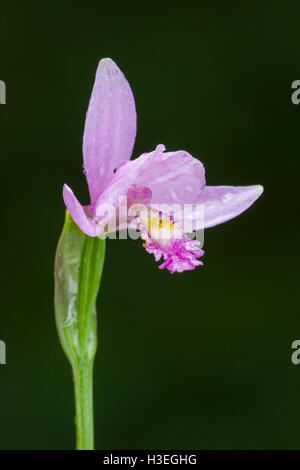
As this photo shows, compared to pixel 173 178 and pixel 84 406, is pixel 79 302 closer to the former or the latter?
pixel 84 406

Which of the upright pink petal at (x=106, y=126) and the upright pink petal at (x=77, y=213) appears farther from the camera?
the upright pink petal at (x=106, y=126)

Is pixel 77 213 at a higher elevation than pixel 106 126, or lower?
lower

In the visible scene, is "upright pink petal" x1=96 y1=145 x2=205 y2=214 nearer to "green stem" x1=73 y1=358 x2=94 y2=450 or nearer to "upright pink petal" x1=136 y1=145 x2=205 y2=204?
"upright pink petal" x1=136 y1=145 x2=205 y2=204

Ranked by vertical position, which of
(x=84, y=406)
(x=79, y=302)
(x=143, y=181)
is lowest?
(x=84, y=406)

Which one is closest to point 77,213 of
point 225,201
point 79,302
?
point 79,302

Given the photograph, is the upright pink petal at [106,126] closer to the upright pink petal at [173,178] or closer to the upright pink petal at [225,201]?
the upright pink petal at [173,178]

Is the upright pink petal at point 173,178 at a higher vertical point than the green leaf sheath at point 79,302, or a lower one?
higher

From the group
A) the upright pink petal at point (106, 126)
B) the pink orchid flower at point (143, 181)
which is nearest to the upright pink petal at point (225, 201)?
the pink orchid flower at point (143, 181)
